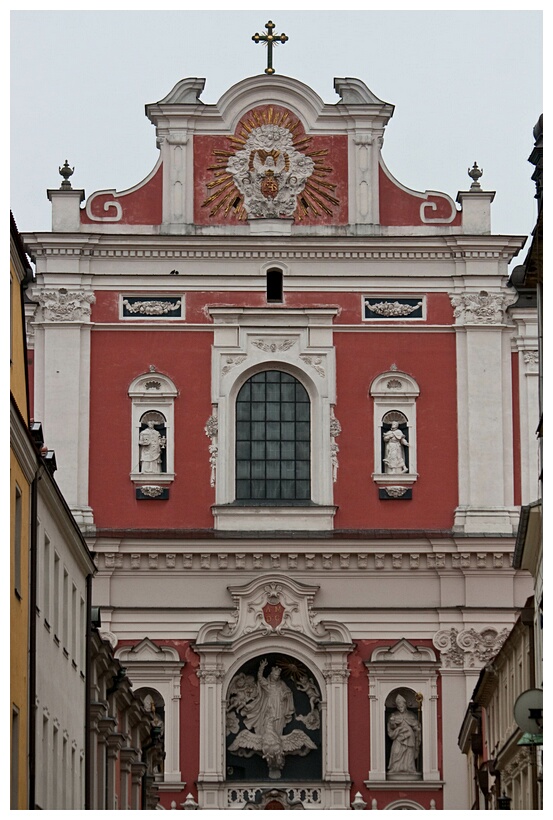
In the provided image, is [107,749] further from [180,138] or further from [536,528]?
[180,138]

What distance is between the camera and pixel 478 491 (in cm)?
4109

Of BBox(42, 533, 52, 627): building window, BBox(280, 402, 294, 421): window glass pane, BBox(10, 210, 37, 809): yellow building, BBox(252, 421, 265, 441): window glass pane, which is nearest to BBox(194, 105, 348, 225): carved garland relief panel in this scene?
BBox(280, 402, 294, 421): window glass pane

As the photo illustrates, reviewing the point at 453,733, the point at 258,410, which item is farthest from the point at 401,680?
the point at 258,410

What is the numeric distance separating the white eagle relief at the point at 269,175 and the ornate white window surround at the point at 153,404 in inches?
133

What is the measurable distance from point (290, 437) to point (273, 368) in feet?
4.14

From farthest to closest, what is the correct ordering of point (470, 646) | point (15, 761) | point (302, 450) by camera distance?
point (302, 450) → point (470, 646) → point (15, 761)

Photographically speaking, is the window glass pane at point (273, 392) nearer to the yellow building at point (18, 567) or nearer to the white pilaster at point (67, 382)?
the white pilaster at point (67, 382)

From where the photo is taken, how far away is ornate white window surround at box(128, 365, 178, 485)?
1624 inches

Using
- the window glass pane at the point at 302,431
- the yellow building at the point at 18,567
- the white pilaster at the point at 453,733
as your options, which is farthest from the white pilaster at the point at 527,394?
the yellow building at the point at 18,567

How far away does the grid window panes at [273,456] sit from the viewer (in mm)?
41188

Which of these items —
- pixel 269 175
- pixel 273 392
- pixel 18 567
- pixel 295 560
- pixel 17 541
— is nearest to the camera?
pixel 18 567

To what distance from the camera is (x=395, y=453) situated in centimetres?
4122

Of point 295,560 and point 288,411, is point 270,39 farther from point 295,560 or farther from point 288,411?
point 295,560

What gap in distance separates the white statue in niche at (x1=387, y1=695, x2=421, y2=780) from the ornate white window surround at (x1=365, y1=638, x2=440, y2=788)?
15 centimetres
